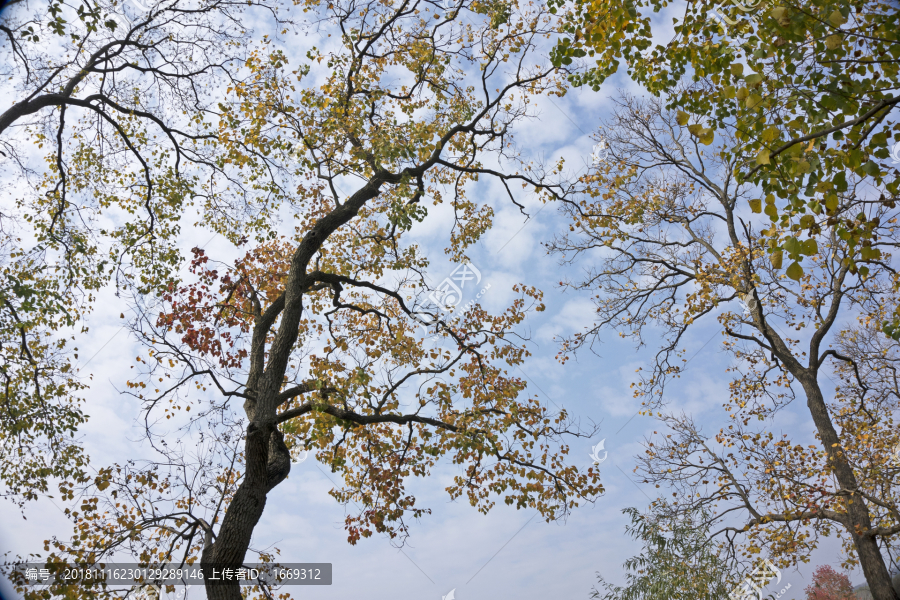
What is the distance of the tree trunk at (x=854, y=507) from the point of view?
8836 millimetres

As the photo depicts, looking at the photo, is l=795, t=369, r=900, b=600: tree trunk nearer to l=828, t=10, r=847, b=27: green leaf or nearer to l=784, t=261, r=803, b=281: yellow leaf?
l=784, t=261, r=803, b=281: yellow leaf

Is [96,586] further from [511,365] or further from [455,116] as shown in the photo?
[455,116]

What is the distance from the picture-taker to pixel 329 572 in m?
8.42

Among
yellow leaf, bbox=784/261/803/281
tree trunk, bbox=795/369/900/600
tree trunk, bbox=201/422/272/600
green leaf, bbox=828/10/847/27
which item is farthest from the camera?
tree trunk, bbox=795/369/900/600

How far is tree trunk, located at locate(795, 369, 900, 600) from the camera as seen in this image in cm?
884

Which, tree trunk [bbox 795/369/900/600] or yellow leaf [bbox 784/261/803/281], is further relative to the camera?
tree trunk [bbox 795/369/900/600]

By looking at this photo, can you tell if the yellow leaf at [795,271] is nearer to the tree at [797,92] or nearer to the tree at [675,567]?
the tree at [797,92]

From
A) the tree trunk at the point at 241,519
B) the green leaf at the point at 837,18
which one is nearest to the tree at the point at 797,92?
the green leaf at the point at 837,18

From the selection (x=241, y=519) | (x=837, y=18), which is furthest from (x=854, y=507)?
(x=241, y=519)

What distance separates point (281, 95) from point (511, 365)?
609cm

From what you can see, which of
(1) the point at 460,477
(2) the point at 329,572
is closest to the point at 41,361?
(2) the point at 329,572

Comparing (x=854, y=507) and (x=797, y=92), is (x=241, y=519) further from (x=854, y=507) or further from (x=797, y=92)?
(x=854, y=507)

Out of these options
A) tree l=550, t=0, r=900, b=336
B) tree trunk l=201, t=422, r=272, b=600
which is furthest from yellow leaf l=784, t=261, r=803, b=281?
tree trunk l=201, t=422, r=272, b=600

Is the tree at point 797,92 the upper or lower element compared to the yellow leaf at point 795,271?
upper
